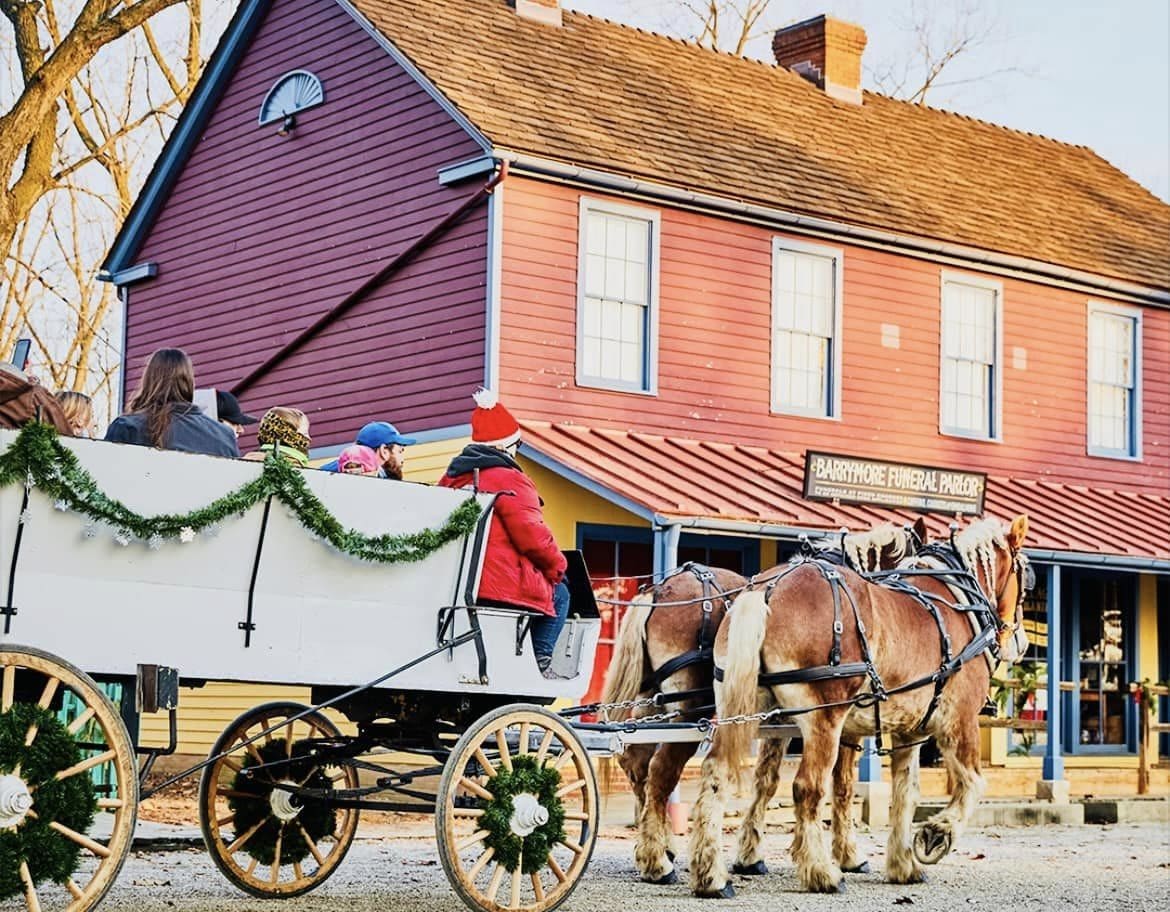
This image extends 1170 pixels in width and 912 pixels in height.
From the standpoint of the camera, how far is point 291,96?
1997 centimetres

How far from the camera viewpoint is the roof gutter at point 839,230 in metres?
17.0

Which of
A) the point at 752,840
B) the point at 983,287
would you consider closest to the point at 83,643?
the point at 752,840

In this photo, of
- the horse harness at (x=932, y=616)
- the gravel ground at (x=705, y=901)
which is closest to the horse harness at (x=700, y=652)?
the horse harness at (x=932, y=616)

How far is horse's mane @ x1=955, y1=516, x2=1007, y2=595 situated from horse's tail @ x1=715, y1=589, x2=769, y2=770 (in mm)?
2291

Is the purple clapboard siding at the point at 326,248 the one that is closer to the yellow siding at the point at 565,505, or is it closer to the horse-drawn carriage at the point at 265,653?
the yellow siding at the point at 565,505

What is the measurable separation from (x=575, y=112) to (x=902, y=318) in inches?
168

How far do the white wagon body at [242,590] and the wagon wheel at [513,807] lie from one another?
0.32 meters

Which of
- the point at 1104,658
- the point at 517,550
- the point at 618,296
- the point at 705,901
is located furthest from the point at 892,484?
the point at 517,550

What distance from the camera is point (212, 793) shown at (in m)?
9.34

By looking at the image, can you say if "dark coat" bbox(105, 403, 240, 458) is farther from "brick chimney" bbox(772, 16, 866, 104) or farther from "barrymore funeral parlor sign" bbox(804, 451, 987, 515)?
"brick chimney" bbox(772, 16, 866, 104)

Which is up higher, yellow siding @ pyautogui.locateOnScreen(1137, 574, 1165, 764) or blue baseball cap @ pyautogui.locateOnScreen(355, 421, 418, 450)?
blue baseball cap @ pyautogui.locateOnScreen(355, 421, 418, 450)

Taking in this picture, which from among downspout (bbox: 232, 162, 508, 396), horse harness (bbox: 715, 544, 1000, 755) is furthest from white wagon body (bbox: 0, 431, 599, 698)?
downspout (bbox: 232, 162, 508, 396)

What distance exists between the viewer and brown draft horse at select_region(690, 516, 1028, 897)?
10.2 metres

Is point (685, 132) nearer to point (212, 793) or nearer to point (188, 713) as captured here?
point (188, 713)
